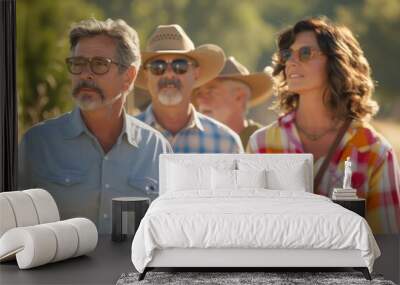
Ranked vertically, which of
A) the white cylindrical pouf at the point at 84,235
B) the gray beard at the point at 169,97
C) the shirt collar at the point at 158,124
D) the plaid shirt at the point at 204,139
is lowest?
the white cylindrical pouf at the point at 84,235

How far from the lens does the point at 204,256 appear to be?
546cm

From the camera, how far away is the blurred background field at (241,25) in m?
7.70

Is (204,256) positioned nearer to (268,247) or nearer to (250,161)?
(268,247)

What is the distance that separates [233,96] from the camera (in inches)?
305

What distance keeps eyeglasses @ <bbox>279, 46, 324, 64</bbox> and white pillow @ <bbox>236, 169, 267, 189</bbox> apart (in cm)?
139

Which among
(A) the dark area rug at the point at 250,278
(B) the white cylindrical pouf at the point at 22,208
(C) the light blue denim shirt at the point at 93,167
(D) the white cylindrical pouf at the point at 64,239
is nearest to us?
(A) the dark area rug at the point at 250,278

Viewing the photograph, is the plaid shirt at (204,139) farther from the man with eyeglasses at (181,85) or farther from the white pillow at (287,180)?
the white pillow at (287,180)

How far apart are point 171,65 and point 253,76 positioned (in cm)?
93

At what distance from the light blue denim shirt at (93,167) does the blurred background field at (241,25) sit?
10.4 inches

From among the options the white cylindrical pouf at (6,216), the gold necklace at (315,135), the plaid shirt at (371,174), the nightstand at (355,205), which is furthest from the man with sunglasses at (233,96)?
the white cylindrical pouf at (6,216)

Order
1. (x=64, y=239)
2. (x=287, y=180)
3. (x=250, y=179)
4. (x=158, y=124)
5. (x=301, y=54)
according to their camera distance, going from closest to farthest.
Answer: (x=64, y=239) → (x=250, y=179) → (x=287, y=180) → (x=301, y=54) → (x=158, y=124)

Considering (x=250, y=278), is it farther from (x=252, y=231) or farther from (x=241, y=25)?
(x=241, y=25)

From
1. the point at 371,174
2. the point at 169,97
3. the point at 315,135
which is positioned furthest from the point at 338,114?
the point at 169,97

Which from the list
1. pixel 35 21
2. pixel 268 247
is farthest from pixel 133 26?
pixel 268 247
